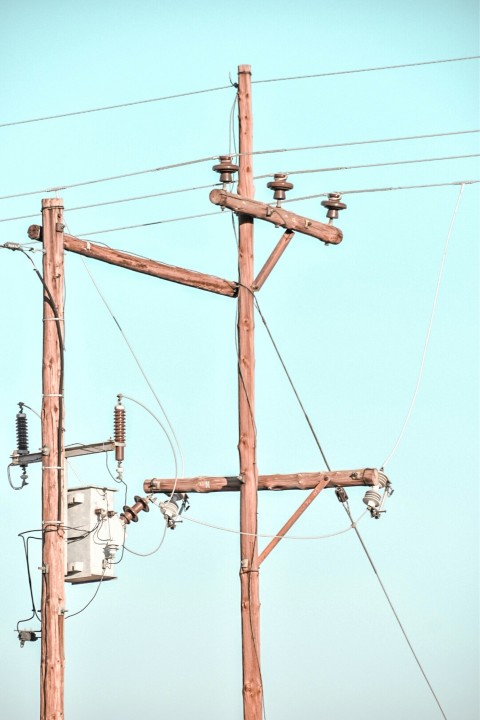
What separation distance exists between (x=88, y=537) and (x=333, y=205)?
4.89 metres

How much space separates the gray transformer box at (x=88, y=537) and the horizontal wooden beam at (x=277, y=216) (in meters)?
3.59

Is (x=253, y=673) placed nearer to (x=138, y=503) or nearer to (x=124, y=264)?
(x=138, y=503)

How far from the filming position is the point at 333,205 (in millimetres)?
24906

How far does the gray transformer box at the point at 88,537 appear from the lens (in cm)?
2305

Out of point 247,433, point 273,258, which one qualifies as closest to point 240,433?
point 247,433

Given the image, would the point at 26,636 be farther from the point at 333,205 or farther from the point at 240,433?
the point at 333,205

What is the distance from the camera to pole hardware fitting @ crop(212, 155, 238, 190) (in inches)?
975

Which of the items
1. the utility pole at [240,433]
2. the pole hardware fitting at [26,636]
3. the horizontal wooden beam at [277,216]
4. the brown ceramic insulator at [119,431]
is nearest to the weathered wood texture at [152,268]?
the utility pole at [240,433]

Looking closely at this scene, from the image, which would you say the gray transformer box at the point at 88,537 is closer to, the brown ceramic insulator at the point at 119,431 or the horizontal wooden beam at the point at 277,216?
the brown ceramic insulator at the point at 119,431

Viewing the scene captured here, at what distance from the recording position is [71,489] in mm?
23266

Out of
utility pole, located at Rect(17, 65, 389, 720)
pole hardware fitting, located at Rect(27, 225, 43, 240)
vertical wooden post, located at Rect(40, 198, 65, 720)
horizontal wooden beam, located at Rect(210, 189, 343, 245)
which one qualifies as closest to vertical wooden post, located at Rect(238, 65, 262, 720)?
utility pole, located at Rect(17, 65, 389, 720)

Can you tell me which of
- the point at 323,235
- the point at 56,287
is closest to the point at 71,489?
the point at 56,287

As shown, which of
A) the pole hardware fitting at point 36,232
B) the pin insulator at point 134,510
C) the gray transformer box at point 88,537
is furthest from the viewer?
the pin insulator at point 134,510

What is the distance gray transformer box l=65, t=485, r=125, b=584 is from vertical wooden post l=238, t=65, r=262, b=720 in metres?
1.54
